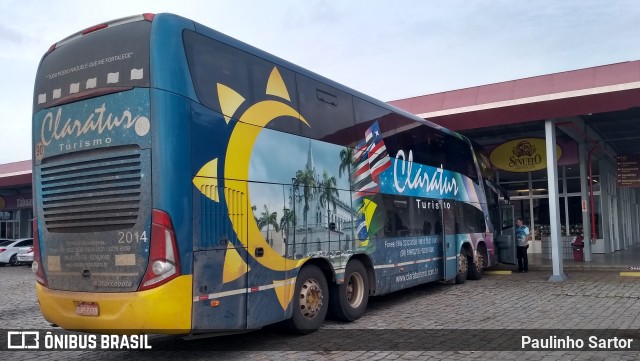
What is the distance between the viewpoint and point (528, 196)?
70.8 feet

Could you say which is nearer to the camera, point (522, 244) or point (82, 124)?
point (82, 124)

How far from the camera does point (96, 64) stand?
6.18 metres

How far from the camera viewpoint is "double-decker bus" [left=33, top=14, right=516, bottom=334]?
5.61m

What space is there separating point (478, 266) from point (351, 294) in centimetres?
653

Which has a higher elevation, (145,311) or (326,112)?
(326,112)

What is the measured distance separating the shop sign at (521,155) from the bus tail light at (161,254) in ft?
48.2

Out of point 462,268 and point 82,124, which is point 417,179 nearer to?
point 462,268

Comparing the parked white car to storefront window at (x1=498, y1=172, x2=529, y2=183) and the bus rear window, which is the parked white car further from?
storefront window at (x1=498, y1=172, x2=529, y2=183)

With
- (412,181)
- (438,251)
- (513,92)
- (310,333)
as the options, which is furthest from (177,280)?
(513,92)

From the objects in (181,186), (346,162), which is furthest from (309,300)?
(181,186)

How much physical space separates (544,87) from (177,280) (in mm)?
12646

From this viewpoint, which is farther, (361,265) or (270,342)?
(361,265)

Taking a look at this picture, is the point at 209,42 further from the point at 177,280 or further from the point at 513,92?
the point at 513,92

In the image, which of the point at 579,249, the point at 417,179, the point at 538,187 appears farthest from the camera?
the point at 538,187
